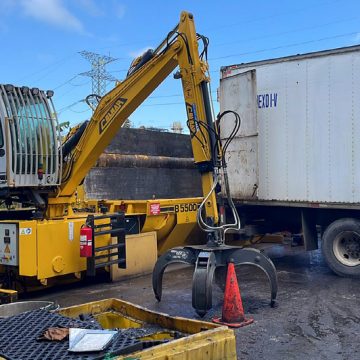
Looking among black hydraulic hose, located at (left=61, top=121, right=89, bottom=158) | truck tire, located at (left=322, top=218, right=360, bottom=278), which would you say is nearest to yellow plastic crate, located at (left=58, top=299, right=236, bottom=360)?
black hydraulic hose, located at (left=61, top=121, right=89, bottom=158)

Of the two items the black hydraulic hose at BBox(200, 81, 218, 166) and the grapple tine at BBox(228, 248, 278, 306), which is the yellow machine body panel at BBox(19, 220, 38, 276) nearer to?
the black hydraulic hose at BBox(200, 81, 218, 166)

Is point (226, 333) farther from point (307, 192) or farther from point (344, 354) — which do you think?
point (307, 192)

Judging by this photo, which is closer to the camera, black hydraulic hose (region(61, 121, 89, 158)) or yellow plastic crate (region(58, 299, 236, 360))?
yellow plastic crate (region(58, 299, 236, 360))

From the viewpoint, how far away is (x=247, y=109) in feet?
33.8

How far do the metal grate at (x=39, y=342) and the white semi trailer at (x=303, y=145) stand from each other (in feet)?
21.3

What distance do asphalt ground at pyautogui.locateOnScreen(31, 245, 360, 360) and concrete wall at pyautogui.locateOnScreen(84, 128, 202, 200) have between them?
15.0ft

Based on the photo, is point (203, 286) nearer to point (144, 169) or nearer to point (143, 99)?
point (143, 99)

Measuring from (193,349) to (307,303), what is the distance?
459 cm

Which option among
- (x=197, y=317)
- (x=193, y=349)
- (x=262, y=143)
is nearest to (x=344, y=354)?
(x=197, y=317)

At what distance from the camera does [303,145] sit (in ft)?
31.4

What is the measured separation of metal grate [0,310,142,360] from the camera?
3.10 meters

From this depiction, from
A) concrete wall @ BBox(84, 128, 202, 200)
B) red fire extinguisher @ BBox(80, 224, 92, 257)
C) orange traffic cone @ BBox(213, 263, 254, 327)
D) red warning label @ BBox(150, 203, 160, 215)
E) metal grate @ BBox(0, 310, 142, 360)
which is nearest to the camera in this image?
metal grate @ BBox(0, 310, 142, 360)

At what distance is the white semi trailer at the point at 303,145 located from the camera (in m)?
9.06

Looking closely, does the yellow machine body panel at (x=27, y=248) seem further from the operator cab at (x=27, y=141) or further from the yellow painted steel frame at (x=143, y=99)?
the yellow painted steel frame at (x=143, y=99)
